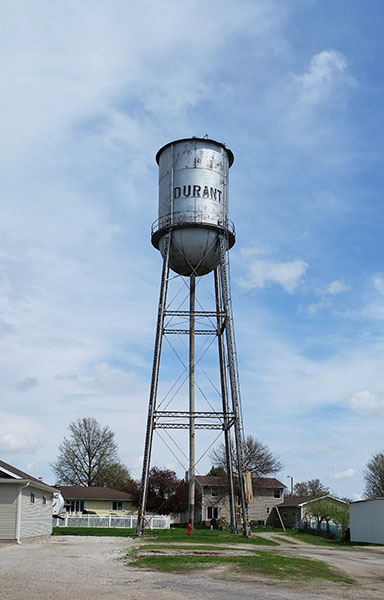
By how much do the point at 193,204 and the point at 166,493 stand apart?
25.4 metres

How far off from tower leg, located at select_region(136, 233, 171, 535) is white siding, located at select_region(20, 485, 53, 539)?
4.01 metres

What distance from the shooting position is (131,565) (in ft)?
52.9

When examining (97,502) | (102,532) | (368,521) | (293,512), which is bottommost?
(102,532)

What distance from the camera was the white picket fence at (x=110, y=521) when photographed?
125ft

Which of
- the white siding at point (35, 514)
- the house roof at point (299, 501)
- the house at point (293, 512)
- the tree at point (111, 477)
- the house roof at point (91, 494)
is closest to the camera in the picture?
the white siding at point (35, 514)

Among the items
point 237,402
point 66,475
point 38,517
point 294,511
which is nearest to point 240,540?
point 237,402

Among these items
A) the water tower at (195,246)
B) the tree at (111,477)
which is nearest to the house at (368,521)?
the water tower at (195,246)

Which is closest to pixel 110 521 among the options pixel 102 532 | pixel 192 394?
pixel 102 532

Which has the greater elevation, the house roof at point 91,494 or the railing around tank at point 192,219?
the railing around tank at point 192,219

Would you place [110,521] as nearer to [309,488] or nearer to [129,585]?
[129,585]

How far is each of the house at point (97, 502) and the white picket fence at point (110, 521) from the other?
400 inches

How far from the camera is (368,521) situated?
Result: 1299 inches

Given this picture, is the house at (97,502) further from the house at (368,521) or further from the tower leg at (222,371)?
the tower leg at (222,371)

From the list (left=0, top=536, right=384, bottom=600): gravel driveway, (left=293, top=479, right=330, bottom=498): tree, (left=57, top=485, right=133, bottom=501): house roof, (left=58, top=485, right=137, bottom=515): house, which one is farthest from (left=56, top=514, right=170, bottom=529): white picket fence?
(left=293, top=479, right=330, bottom=498): tree
